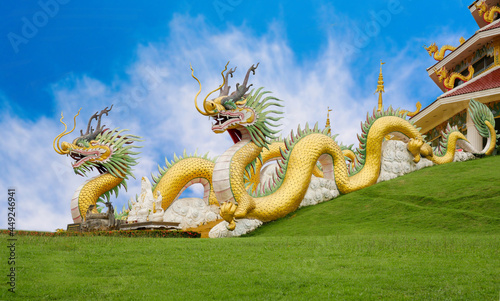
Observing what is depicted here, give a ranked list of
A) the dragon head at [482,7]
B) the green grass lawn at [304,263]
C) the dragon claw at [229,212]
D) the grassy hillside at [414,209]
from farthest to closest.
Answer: the dragon head at [482,7]
the dragon claw at [229,212]
the grassy hillside at [414,209]
the green grass lawn at [304,263]

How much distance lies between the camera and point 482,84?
2098 cm

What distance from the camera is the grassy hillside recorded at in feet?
41.4

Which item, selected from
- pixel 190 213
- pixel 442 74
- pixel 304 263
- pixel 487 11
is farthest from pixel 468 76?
pixel 304 263

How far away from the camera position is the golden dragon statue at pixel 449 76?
23.2 meters

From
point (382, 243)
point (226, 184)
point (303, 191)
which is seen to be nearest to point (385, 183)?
point (303, 191)

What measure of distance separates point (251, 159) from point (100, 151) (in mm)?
5944

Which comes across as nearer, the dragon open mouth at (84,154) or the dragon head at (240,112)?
the dragon head at (240,112)

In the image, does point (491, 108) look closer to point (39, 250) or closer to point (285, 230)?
point (285, 230)

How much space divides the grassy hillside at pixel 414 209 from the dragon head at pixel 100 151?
640cm

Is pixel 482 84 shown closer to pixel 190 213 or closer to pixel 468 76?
pixel 468 76

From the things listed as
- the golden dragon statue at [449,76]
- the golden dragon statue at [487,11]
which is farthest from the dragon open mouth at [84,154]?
the golden dragon statue at [487,11]

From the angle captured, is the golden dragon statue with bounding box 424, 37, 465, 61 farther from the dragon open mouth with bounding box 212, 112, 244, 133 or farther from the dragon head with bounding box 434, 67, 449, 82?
the dragon open mouth with bounding box 212, 112, 244, 133

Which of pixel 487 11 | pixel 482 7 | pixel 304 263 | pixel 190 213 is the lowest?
pixel 304 263

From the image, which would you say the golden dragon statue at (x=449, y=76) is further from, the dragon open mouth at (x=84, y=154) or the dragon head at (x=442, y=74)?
the dragon open mouth at (x=84, y=154)
